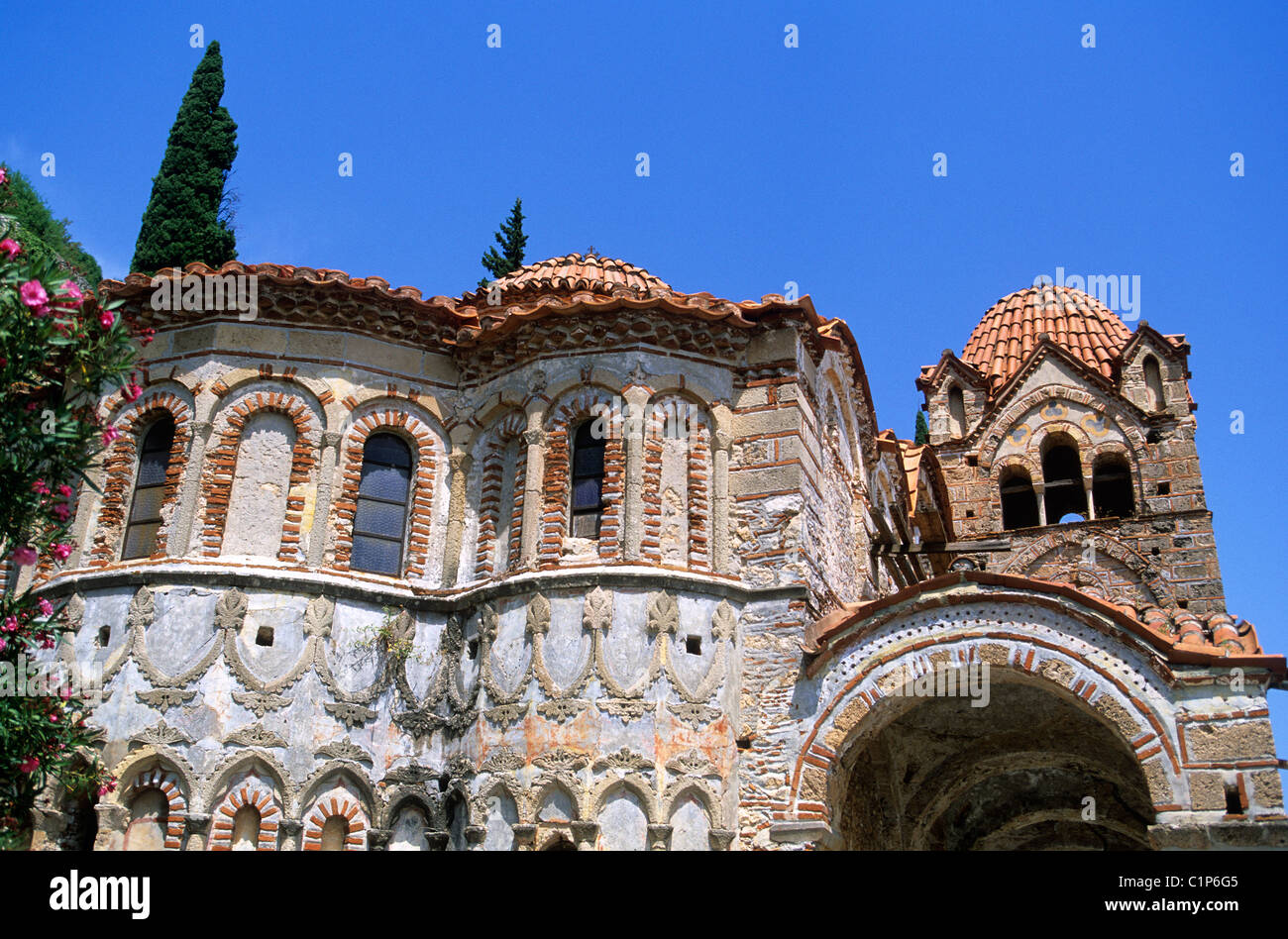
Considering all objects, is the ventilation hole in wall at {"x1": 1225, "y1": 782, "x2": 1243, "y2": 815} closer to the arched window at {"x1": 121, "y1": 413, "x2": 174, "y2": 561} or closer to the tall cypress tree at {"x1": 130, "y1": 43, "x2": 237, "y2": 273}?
the arched window at {"x1": 121, "y1": 413, "x2": 174, "y2": 561}

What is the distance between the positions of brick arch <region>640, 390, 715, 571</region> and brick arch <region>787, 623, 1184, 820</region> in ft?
6.42

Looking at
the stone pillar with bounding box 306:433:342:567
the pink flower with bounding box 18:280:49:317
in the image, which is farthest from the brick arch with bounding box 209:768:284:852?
the pink flower with bounding box 18:280:49:317

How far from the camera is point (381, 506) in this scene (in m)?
14.4

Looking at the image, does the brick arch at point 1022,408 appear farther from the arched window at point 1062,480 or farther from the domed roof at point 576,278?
the domed roof at point 576,278

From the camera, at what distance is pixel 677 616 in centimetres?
1297

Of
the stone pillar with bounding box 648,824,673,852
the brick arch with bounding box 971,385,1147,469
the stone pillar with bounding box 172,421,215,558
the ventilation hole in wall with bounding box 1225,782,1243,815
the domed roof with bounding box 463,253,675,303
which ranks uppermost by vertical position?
the brick arch with bounding box 971,385,1147,469

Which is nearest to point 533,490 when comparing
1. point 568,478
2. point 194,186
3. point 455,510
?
point 568,478

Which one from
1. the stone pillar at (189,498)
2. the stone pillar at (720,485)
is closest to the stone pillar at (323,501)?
the stone pillar at (189,498)

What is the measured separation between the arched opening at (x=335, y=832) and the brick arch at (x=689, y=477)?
13.4 feet

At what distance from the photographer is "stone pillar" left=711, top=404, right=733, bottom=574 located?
1353cm

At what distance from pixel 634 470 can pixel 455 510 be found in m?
2.23

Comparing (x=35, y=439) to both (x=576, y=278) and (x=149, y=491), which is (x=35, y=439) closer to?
(x=149, y=491)

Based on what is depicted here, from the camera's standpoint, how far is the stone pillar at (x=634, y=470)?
13.3m
